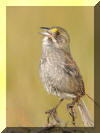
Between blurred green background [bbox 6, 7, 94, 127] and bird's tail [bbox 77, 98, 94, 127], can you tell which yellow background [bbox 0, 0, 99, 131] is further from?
bird's tail [bbox 77, 98, 94, 127]

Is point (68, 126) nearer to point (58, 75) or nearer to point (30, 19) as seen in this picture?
point (58, 75)

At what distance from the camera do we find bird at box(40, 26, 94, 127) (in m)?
1.50

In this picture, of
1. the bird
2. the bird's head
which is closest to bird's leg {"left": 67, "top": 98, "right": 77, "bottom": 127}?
the bird

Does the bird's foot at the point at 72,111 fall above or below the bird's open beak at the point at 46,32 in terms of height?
below

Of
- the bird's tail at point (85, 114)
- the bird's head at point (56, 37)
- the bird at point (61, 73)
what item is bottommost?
the bird's tail at point (85, 114)

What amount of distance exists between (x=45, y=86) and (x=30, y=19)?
191 mm

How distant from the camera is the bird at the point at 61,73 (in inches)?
58.9

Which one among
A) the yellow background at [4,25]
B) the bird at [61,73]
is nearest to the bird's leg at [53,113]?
the bird at [61,73]

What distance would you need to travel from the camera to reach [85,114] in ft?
4.97

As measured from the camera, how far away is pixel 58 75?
1.51 m

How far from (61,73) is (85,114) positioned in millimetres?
130

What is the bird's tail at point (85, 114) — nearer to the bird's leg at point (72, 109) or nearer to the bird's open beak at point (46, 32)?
the bird's leg at point (72, 109)

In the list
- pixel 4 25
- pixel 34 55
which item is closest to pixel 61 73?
pixel 34 55

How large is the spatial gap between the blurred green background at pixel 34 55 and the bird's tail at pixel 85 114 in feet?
0.04
